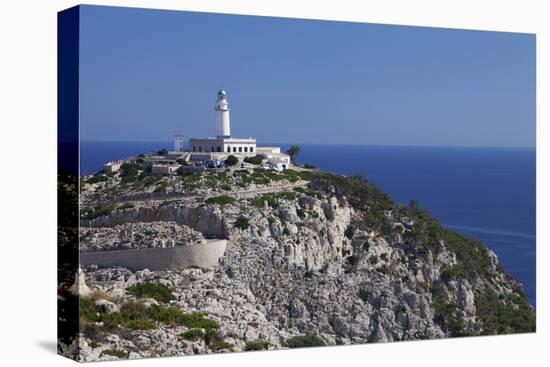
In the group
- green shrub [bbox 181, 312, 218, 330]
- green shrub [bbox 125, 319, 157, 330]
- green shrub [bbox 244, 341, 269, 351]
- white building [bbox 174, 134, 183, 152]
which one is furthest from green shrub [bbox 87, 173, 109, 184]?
green shrub [bbox 244, 341, 269, 351]

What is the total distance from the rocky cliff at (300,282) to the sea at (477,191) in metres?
0.26


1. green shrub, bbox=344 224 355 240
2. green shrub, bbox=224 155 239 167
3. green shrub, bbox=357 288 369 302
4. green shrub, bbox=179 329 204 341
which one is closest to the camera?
green shrub, bbox=179 329 204 341

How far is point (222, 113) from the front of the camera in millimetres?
22516

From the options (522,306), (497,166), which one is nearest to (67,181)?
(497,166)

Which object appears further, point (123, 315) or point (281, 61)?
point (281, 61)

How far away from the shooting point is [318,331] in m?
23.2

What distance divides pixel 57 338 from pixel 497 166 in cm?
813

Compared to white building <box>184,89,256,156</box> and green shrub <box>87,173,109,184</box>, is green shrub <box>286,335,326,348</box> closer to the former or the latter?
white building <box>184,89,256,156</box>

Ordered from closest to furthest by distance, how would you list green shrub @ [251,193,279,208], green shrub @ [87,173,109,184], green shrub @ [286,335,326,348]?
green shrub @ [87,173,109,184] → green shrub @ [286,335,326,348] → green shrub @ [251,193,279,208]

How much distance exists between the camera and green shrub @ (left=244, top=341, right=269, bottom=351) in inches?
874

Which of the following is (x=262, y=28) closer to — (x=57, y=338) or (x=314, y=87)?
(x=314, y=87)

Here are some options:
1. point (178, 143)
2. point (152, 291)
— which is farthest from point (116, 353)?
point (178, 143)

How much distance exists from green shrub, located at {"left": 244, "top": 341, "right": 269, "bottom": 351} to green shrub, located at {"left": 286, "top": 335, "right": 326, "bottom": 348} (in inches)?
18.6

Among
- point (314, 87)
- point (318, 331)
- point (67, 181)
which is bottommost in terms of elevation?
point (318, 331)
